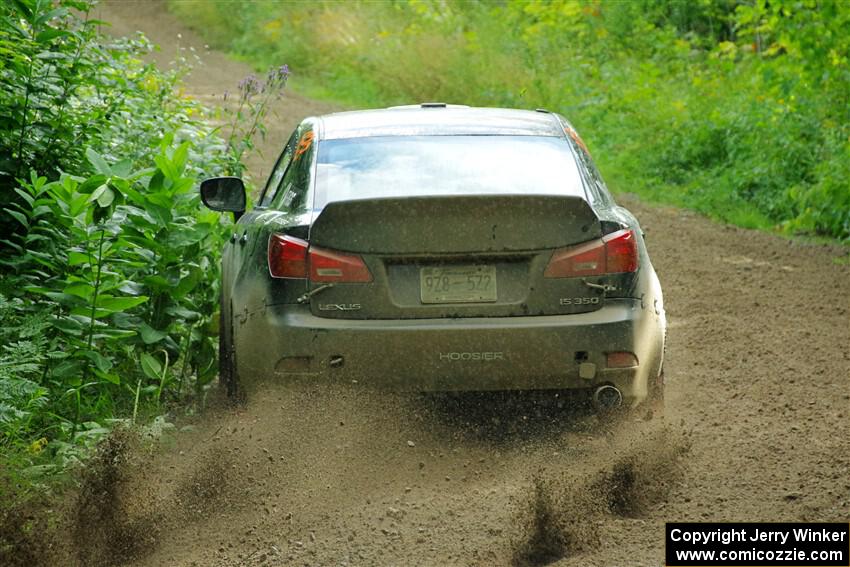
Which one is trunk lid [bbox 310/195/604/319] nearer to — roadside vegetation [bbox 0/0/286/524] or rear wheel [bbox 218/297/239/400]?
rear wheel [bbox 218/297/239/400]

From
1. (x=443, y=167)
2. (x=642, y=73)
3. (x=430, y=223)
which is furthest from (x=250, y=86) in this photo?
(x=642, y=73)

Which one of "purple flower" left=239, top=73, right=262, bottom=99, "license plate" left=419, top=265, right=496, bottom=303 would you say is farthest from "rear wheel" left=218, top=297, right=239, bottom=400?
"purple flower" left=239, top=73, right=262, bottom=99

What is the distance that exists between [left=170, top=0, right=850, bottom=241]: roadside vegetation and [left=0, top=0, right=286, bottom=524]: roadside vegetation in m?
7.03

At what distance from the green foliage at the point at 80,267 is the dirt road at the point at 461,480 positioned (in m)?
0.56

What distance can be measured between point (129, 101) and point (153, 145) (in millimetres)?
1089

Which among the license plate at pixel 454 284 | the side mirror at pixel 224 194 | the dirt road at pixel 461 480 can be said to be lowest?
the dirt road at pixel 461 480

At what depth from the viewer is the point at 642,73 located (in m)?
21.8

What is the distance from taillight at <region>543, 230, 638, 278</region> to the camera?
17.6ft

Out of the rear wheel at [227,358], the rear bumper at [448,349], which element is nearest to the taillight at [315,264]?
the rear bumper at [448,349]

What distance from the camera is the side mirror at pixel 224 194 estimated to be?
21.8ft

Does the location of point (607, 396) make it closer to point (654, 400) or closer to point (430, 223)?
point (654, 400)

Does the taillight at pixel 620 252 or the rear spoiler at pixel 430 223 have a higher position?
the rear spoiler at pixel 430 223

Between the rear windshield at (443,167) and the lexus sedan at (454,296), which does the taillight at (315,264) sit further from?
the rear windshield at (443,167)

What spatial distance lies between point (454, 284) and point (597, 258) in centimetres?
64
